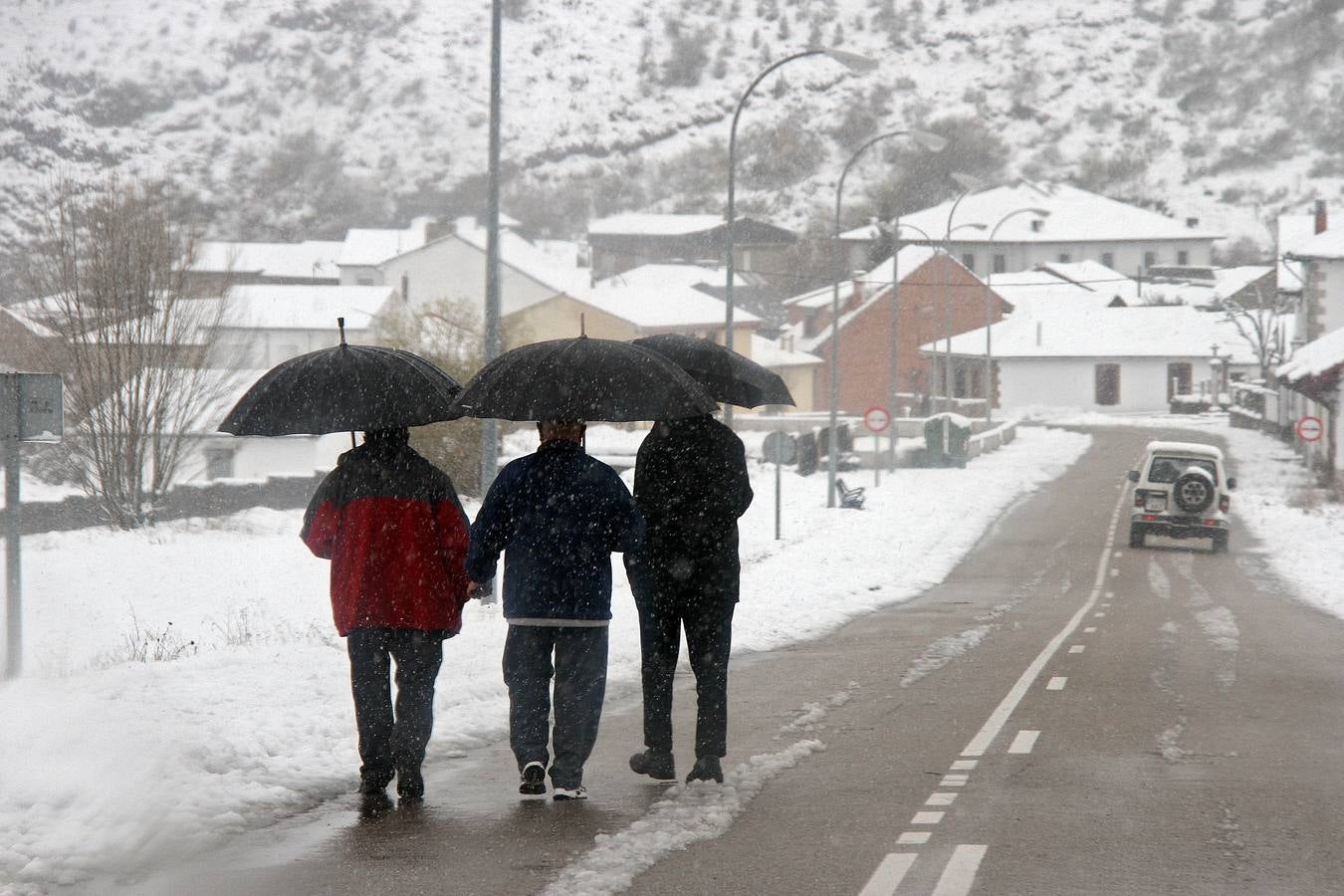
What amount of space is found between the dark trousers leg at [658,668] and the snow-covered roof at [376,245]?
9240 centimetres

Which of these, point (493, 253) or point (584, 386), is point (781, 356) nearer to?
point (493, 253)

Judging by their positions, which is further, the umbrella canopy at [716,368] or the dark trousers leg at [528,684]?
the umbrella canopy at [716,368]

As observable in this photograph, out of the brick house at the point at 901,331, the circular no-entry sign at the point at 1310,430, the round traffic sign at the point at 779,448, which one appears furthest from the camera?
the brick house at the point at 901,331

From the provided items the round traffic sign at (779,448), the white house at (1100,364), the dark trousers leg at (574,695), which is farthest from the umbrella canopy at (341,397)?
the white house at (1100,364)

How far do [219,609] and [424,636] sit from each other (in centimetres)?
1715

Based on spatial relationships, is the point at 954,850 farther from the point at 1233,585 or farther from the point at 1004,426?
the point at 1004,426

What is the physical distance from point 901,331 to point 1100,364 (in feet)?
33.2

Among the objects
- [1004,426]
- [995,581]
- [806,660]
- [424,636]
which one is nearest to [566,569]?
[424,636]

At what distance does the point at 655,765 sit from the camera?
333 inches

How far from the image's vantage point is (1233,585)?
22875mm

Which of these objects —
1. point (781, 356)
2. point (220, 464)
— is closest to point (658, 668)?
point (220, 464)

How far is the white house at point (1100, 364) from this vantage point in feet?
278

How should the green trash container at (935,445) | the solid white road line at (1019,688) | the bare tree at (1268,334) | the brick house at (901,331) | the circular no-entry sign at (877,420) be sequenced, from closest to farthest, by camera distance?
1. the solid white road line at (1019,688)
2. the circular no-entry sign at (877,420)
3. the green trash container at (935,445)
4. the bare tree at (1268,334)
5. the brick house at (901,331)

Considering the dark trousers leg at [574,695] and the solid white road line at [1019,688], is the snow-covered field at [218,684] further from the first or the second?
the solid white road line at [1019,688]
